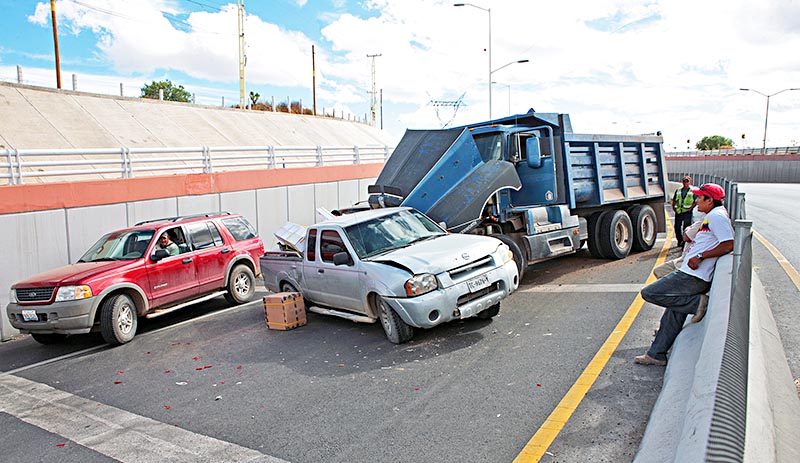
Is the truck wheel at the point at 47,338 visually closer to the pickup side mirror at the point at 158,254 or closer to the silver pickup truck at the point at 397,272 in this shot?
the pickup side mirror at the point at 158,254

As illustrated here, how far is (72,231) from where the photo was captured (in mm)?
10711

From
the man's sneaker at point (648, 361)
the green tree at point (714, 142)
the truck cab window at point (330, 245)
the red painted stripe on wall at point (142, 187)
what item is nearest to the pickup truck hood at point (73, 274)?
the red painted stripe on wall at point (142, 187)

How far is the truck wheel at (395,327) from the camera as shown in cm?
702

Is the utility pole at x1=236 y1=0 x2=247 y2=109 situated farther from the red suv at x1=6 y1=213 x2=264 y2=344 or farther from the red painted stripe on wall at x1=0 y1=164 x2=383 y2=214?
the red suv at x1=6 y1=213 x2=264 y2=344

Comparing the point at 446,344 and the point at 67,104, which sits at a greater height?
the point at 67,104

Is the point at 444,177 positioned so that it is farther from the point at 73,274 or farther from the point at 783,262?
the point at 783,262

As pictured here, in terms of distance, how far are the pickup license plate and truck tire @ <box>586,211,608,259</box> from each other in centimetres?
581

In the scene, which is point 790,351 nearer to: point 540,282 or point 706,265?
point 706,265

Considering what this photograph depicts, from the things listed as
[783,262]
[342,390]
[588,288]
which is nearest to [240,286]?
[342,390]

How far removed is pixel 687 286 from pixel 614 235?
6591 millimetres

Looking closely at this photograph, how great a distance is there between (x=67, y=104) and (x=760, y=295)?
115 ft

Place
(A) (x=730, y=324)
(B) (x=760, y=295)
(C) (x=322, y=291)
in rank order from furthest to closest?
(C) (x=322, y=291) < (B) (x=760, y=295) < (A) (x=730, y=324)

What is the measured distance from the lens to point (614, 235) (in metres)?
12.0

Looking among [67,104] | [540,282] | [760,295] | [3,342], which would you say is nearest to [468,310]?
[760,295]
